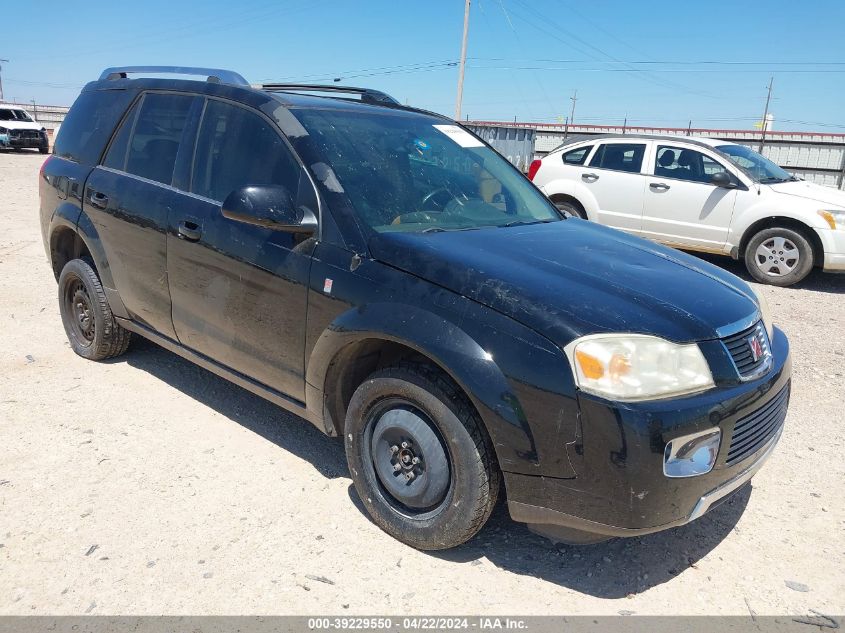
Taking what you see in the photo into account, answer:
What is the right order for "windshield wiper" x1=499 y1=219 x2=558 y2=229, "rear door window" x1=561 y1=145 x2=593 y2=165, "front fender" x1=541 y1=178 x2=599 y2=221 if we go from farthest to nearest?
1. "rear door window" x1=561 y1=145 x2=593 y2=165
2. "front fender" x1=541 y1=178 x2=599 y2=221
3. "windshield wiper" x1=499 y1=219 x2=558 y2=229

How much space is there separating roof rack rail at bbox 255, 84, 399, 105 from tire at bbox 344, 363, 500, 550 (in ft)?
6.60

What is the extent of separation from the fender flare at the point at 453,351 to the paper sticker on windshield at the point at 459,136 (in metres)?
1.54

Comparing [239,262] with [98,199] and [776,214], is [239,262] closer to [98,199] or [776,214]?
[98,199]

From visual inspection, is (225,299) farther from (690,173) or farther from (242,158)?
(690,173)

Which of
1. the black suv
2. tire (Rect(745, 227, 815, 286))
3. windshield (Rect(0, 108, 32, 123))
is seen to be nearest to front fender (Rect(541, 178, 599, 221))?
tire (Rect(745, 227, 815, 286))

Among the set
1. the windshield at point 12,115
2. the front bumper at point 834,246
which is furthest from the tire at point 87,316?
the windshield at point 12,115

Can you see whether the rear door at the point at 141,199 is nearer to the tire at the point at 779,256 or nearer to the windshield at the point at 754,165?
the tire at the point at 779,256

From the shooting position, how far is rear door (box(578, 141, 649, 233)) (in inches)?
359

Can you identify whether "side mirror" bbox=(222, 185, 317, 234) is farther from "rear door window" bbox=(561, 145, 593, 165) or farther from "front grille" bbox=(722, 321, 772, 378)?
"rear door window" bbox=(561, 145, 593, 165)

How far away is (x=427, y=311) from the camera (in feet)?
8.47

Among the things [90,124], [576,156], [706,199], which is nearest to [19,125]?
[576,156]

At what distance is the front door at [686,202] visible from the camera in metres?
8.45

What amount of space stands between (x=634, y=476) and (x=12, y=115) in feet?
96.4

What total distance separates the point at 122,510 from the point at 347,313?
4.57 feet
